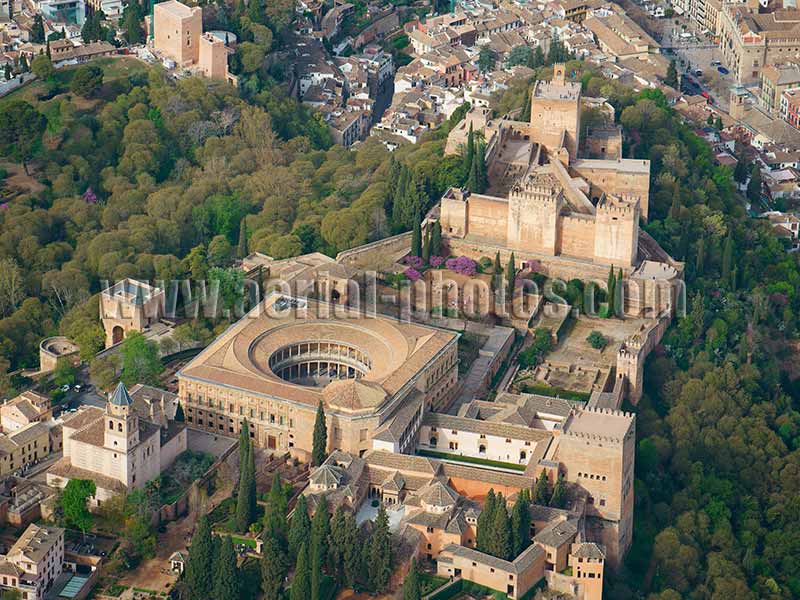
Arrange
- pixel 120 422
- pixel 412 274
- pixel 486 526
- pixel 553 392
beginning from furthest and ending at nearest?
pixel 412 274 < pixel 553 392 < pixel 120 422 < pixel 486 526

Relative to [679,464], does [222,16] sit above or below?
above

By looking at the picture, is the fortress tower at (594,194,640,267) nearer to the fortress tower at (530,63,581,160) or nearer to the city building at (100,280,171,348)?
the fortress tower at (530,63,581,160)

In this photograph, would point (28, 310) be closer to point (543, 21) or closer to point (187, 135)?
point (187, 135)

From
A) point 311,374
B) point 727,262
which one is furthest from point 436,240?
point 727,262

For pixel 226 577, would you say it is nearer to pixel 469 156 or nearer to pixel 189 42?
pixel 469 156

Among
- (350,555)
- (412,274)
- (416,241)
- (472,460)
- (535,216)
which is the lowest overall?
(472,460)

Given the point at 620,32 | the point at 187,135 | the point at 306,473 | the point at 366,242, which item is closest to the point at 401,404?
the point at 306,473
